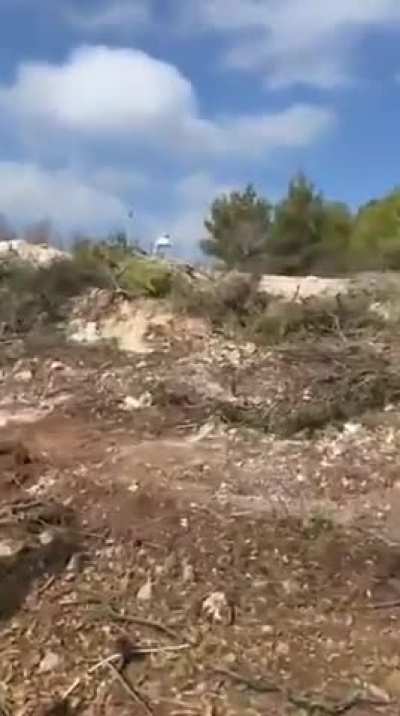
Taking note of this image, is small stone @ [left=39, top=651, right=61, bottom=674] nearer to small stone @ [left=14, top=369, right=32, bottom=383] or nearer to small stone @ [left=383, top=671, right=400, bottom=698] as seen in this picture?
small stone @ [left=383, top=671, right=400, bottom=698]

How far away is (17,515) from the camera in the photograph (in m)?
5.76

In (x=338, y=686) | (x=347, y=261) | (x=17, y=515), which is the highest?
(x=347, y=261)

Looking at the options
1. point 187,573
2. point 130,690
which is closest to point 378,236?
point 187,573

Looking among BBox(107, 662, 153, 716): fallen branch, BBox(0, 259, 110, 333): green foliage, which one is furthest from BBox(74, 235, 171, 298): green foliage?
BBox(107, 662, 153, 716): fallen branch

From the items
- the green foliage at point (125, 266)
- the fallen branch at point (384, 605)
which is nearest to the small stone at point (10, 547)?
the fallen branch at point (384, 605)

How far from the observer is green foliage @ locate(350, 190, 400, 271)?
12.2m

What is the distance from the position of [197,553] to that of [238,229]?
903cm

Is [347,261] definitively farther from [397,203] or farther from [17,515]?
[17,515]

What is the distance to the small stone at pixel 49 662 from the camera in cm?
469

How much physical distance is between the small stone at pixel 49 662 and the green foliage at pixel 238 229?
5.93 m

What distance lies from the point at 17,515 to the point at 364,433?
6.31 ft

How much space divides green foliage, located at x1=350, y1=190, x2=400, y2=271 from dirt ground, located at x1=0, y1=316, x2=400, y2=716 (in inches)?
202

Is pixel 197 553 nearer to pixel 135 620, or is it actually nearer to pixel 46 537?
pixel 135 620

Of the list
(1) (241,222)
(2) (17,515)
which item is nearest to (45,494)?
(2) (17,515)
